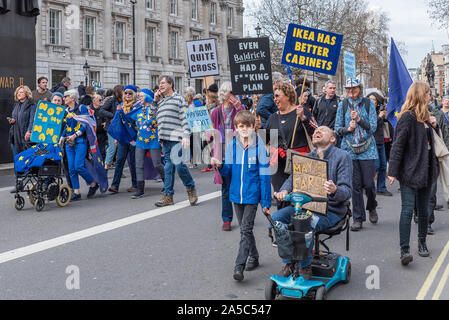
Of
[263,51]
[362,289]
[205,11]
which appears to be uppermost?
[205,11]

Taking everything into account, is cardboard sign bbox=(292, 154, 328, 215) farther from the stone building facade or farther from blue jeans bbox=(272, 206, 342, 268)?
the stone building facade

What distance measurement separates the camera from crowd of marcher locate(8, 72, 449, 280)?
536 cm

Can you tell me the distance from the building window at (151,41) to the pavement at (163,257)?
3769 cm

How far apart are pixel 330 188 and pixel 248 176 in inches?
38.1

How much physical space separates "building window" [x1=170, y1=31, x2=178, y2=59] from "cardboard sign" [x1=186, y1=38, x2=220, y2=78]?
38.9 metres

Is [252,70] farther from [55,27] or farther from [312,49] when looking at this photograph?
[55,27]

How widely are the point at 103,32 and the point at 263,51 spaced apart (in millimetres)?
34313

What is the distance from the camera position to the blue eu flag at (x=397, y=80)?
26.7ft

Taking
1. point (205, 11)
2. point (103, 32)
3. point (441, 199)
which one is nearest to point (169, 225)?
point (441, 199)

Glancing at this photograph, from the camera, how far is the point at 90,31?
3906 centimetres

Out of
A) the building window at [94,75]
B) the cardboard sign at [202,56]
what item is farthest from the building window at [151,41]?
the cardboard sign at [202,56]

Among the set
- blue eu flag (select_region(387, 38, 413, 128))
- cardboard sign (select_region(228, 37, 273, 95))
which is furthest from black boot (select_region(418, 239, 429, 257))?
cardboard sign (select_region(228, 37, 273, 95))

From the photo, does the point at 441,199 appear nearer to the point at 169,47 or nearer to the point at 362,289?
the point at 362,289

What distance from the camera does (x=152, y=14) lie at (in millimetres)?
44844
